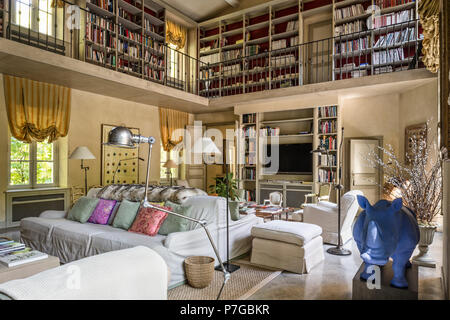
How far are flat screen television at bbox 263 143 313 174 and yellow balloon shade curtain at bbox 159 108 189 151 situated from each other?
7.96 ft

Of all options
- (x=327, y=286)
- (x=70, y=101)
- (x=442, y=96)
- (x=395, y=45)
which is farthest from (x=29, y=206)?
(x=395, y=45)

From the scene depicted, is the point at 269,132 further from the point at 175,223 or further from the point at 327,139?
the point at 175,223

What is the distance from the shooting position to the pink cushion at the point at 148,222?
3.08 metres

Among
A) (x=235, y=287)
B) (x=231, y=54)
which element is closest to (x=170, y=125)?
(x=231, y=54)

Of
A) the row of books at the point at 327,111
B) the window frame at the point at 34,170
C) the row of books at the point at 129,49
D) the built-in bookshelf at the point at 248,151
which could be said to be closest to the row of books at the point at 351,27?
the row of books at the point at 327,111

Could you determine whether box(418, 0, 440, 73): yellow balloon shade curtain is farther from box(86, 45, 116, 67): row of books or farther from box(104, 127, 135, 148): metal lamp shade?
box(86, 45, 116, 67): row of books

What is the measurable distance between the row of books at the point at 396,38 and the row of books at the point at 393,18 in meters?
0.21

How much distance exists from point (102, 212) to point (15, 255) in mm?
1327

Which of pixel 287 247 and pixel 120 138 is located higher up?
pixel 120 138

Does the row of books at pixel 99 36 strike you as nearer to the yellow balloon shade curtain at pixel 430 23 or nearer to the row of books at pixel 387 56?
the yellow balloon shade curtain at pixel 430 23

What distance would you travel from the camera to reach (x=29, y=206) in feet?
17.2

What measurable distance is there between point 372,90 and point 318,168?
188 centimetres

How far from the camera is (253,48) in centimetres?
759

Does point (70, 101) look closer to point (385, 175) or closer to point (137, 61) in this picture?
point (137, 61)
